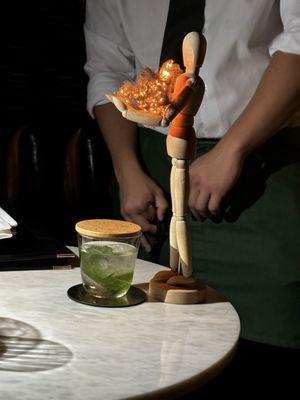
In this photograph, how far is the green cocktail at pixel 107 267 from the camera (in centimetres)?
123

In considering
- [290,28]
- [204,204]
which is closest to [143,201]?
[204,204]

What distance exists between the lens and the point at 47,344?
1.05 m

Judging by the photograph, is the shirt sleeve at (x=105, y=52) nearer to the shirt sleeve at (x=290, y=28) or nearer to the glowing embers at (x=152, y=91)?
the shirt sleeve at (x=290, y=28)

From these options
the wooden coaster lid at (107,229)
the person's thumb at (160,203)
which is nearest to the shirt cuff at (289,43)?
the person's thumb at (160,203)

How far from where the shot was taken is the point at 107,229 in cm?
129

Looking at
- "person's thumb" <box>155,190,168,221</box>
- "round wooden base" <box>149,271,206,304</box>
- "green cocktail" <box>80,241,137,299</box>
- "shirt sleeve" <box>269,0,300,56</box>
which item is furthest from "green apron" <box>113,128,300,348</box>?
"green cocktail" <box>80,241,137,299</box>

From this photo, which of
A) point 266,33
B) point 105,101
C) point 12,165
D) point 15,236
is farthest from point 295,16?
point 12,165

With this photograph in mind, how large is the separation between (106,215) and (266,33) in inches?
36.6

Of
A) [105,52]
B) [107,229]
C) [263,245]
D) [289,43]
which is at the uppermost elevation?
[289,43]

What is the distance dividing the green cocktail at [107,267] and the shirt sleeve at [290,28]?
2.86 ft

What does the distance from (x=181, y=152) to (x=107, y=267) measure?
256mm

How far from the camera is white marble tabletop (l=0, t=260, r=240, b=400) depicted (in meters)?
0.91

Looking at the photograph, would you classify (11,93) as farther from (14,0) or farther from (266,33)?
(266,33)

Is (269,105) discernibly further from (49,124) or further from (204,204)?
(49,124)
